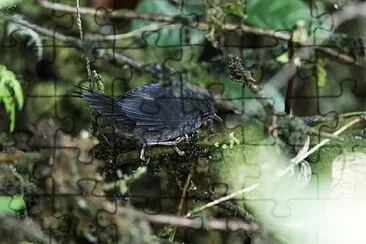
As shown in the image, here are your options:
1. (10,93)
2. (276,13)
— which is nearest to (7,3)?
(10,93)

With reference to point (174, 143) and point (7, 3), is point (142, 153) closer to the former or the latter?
point (174, 143)

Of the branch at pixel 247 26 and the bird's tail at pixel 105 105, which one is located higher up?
the branch at pixel 247 26

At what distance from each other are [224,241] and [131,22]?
1.04 ft

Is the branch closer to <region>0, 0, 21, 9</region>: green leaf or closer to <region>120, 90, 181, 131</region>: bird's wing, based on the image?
<region>0, 0, 21, 9</region>: green leaf

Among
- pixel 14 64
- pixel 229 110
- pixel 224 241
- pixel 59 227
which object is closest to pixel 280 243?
pixel 224 241

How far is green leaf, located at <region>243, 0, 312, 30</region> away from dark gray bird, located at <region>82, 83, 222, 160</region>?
171 mm

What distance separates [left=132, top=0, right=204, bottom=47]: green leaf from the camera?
38.8 inches

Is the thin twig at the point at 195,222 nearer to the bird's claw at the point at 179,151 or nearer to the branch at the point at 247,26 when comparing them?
the bird's claw at the point at 179,151

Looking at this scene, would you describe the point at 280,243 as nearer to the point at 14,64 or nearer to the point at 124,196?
the point at 124,196

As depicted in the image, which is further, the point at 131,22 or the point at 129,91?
the point at 131,22

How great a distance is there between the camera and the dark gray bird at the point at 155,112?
34.3 inches

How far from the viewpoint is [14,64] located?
990 mm
